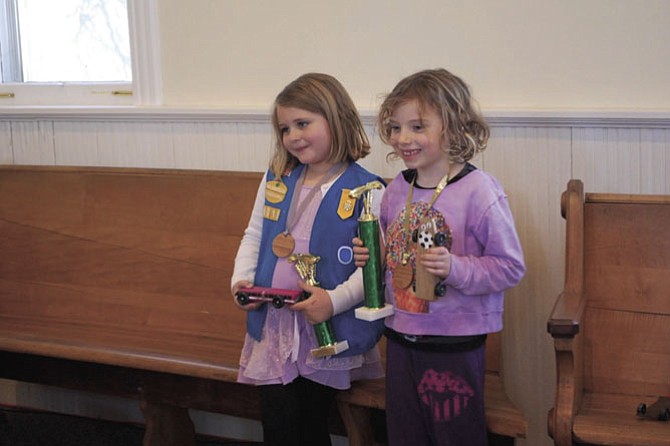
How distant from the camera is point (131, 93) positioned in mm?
3760

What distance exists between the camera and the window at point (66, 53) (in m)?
3.84

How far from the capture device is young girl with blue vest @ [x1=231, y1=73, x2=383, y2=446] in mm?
2430

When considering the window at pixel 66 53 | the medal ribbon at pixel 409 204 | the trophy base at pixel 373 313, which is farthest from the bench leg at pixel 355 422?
the window at pixel 66 53

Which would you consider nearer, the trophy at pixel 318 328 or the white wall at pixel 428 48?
the trophy at pixel 318 328

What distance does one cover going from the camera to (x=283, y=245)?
8.11 feet

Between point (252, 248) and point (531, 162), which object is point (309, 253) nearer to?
point (252, 248)

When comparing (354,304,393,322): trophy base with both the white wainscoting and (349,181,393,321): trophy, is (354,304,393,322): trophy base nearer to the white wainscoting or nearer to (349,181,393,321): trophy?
(349,181,393,321): trophy

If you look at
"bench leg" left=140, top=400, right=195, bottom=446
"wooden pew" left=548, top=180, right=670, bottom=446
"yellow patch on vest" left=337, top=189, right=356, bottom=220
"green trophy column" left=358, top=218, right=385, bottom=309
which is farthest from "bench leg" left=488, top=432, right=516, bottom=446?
"bench leg" left=140, top=400, right=195, bottom=446

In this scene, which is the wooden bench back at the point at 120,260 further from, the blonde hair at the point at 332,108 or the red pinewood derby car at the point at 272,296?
the blonde hair at the point at 332,108

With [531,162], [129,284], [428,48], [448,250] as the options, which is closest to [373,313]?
[448,250]

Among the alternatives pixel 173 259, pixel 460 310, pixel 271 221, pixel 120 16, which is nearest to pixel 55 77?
pixel 120 16

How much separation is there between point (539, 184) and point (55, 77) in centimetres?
213

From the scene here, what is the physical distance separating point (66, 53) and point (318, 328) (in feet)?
7.01

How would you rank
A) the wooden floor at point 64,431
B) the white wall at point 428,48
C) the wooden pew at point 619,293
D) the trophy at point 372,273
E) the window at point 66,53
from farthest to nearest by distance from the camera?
the window at point 66,53
the wooden floor at point 64,431
the white wall at point 428,48
the wooden pew at point 619,293
the trophy at point 372,273
